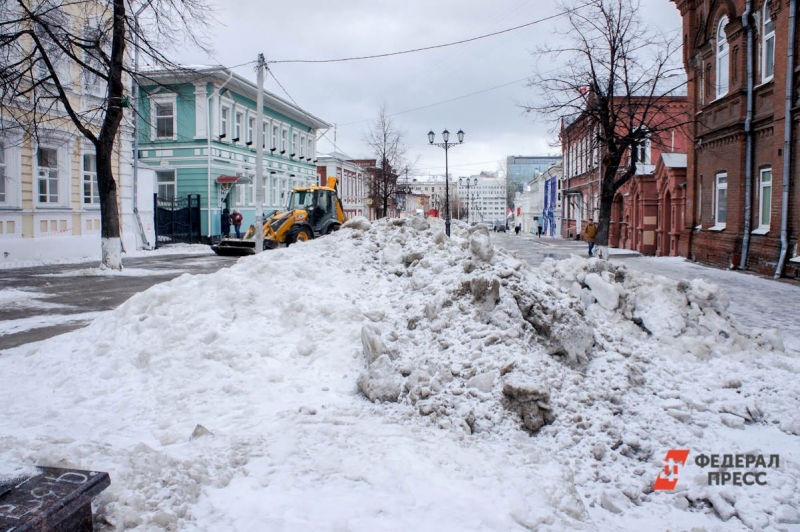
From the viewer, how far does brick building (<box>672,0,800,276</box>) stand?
585 inches

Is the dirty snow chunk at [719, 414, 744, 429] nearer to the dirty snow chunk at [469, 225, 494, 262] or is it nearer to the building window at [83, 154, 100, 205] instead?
the dirty snow chunk at [469, 225, 494, 262]

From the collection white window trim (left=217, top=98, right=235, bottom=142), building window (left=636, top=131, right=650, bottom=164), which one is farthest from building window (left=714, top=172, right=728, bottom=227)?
white window trim (left=217, top=98, right=235, bottom=142)

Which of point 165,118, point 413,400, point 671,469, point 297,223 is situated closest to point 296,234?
point 297,223

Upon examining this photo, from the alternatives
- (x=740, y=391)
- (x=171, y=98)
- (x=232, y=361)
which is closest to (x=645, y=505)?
(x=740, y=391)

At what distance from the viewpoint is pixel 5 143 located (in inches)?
677

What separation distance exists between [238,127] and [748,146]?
24.7 m

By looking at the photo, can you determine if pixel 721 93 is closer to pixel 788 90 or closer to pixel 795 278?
pixel 788 90

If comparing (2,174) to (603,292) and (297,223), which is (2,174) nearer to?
(297,223)

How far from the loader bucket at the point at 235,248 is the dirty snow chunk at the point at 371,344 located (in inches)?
580

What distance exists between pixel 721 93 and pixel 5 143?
2306cm

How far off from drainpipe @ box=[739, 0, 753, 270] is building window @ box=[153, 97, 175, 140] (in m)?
24.8

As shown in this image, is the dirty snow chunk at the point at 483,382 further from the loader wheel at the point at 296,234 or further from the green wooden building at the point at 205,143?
the green wooden building at the point at 205,143

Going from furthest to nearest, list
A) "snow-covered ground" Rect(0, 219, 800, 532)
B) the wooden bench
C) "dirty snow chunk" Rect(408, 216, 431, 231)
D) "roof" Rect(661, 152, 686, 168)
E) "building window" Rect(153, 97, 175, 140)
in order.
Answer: "building window" Rect(153, 97, 175, 140) → "roof" Rect(661, 152, 686, 168) → "dirty snow chunk" Rect(408, 216, 431, 231) → "snow-covered ground" Rect(0, 219, 800, 532) → the wooden bench

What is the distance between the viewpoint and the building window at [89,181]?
2036 cm
